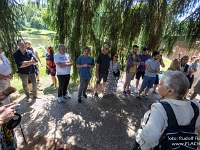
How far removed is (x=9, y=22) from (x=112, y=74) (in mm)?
2597

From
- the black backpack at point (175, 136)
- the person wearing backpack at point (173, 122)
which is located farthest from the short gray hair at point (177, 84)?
the black backpack at point (175, 136)

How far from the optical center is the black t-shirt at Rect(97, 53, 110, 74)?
347 cm

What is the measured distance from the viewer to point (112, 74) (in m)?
3.86

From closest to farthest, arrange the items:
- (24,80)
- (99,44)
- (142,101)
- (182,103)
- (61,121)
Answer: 1. (182,103)
2. (61,121)
3. (24,80)
4. (99,44)
5. (142,101)

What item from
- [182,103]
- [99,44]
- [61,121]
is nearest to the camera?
[182,103]

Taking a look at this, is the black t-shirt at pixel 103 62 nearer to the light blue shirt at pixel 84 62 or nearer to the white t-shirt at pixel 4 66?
the light blue shirt at pixel 84 62

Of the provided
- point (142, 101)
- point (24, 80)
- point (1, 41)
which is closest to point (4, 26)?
point (1, 41)

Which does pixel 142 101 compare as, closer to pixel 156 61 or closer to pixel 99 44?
pixel 156 61

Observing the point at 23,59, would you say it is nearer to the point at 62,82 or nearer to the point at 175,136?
the point at 62,82

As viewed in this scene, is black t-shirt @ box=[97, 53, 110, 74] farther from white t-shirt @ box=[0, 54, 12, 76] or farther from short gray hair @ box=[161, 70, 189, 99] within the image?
short gray hair @ box=[161, 70, 189, 99]

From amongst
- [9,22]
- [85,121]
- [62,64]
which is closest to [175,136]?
[85,121]

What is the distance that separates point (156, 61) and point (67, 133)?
2.76 m

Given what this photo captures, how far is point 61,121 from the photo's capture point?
2.85 m

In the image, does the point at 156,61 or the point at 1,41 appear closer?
the point at 1,41
